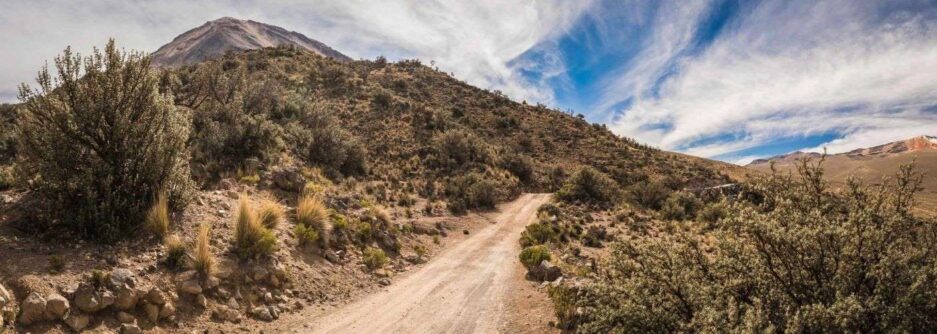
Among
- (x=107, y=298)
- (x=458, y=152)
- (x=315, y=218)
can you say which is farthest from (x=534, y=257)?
(x=458, y=152)

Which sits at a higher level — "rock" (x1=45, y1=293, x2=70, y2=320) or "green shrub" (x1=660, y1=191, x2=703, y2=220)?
"rock" (x1=45, y1=293, x2=70, y2=320)

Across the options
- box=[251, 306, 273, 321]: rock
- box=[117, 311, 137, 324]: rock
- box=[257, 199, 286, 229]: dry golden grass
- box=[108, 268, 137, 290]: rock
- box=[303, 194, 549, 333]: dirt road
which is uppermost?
box=[257, 199, 286, 229]: dry golden grass

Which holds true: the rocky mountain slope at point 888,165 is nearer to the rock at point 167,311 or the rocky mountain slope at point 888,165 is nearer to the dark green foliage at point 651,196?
the dark green foliage at point 651,196

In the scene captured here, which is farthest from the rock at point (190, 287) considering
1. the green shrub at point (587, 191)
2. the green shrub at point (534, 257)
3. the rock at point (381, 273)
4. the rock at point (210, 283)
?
the green shrub at point (587, 191)

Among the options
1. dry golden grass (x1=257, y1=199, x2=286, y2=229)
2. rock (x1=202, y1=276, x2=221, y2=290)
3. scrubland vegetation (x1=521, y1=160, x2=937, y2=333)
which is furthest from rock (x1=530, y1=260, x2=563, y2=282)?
rock (x1=202, y1=276, x2=221, y2=290)

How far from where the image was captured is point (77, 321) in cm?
610

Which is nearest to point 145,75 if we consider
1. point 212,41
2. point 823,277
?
point 823,277

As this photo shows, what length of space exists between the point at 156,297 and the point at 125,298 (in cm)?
47

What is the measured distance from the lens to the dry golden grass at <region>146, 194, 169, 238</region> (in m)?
8.46

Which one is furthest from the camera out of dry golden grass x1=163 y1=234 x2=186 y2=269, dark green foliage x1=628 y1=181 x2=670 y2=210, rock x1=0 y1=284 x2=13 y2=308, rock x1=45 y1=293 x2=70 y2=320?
dark green foliage x1=628 y1=181 x2=670 y2=210

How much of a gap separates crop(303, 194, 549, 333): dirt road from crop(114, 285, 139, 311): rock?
2.85 m

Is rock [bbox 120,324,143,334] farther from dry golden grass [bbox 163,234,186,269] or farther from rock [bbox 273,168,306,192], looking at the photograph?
rock [bbox 273,168,306,192]

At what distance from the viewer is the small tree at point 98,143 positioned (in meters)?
7.99

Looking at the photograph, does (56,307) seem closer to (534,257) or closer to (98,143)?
(98,143)
